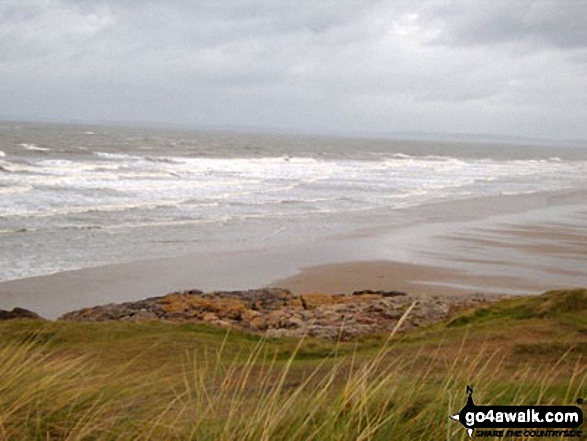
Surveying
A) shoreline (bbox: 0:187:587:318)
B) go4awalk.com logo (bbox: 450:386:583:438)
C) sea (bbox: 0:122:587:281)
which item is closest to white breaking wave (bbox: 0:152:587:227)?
sea (bbox: 0:122:587:281)

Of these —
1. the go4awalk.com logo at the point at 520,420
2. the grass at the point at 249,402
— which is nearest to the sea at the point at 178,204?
the grass at the point at 249,402

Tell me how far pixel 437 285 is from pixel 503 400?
1170cm

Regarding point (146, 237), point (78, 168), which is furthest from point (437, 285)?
point (78, 168)

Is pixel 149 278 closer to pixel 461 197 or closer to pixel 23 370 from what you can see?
pixel 23 370

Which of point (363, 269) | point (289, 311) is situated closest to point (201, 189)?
point (363, 269)

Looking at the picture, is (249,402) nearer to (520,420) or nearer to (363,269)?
(520,420)

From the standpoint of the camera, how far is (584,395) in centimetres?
452

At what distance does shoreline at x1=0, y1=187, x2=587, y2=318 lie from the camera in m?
14.3

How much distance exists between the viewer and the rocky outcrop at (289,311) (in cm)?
1048

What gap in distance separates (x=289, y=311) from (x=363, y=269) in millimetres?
5727

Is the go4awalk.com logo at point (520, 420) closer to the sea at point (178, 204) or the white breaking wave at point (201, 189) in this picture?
the sea at point (178, 204)

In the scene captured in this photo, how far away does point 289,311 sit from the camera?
11742 mm

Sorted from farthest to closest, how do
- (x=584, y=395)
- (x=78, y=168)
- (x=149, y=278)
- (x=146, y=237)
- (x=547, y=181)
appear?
(x=547, y=181)
(x=78, y=168)
(x=146, y=237)
(x=149, y=278)
(x=584, y=395)

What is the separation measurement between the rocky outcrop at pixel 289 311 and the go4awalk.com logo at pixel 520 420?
21.2 feet
